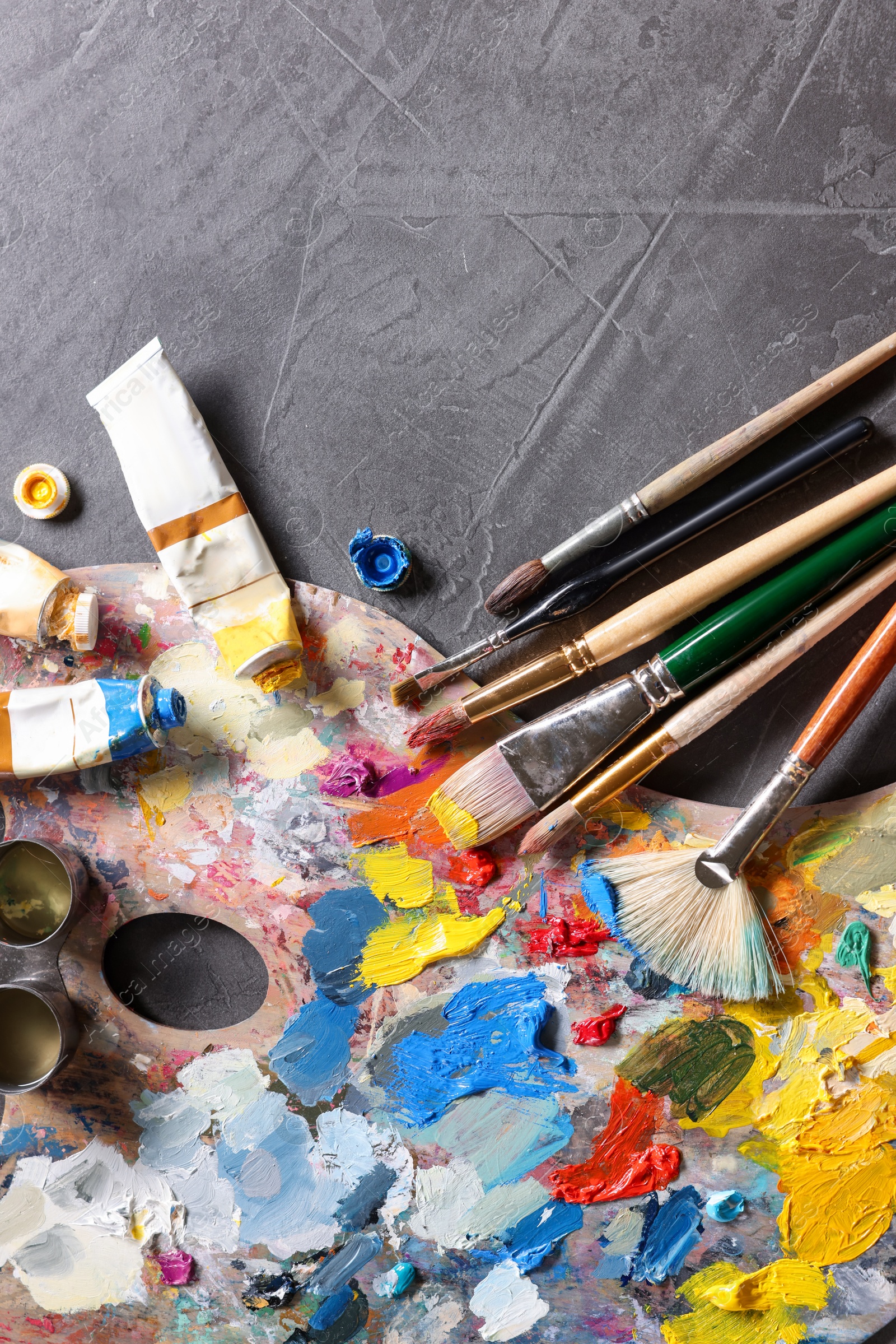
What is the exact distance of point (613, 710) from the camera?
4.00 feet

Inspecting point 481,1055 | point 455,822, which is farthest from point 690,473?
point 481,1055

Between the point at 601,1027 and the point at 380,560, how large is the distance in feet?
2.65

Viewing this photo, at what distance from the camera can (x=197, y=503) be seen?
135 centimetres

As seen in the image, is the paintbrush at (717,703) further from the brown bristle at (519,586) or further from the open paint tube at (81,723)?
the open paint tube at (81,723)

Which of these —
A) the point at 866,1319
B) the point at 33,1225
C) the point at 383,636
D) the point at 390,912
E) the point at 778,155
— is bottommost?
the point at 866,1319

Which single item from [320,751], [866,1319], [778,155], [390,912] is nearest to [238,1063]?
[390,912]

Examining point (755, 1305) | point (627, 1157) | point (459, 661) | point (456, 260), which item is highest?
point (456, 260)

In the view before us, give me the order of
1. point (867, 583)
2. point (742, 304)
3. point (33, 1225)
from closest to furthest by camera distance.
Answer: point (867, 583), point (742, 304), point (33, 1225)

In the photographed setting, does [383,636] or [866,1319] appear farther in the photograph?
[383,636]

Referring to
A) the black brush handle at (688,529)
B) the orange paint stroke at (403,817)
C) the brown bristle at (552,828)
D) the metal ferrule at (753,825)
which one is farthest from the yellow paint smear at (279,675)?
the metal ferrule at (753,825)

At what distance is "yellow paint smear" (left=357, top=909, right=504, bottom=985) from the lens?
132cm

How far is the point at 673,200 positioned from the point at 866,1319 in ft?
5.64

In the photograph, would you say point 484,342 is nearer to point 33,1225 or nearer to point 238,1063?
point 238,1063

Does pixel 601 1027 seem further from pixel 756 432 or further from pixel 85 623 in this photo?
pixel 85 623
